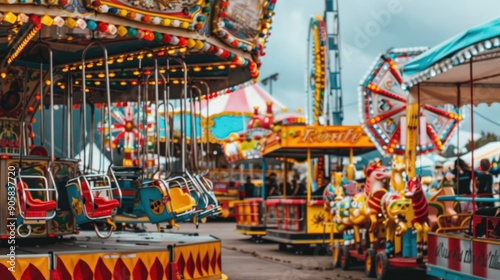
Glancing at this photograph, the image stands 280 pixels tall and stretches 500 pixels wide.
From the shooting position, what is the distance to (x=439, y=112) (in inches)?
729

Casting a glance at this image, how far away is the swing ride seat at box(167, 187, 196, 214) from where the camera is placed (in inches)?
432

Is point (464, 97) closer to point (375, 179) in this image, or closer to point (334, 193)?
point (375, 179)

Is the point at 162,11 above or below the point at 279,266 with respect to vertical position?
above

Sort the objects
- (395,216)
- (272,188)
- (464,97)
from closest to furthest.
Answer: (464,97) → (395,216) → (272,188)

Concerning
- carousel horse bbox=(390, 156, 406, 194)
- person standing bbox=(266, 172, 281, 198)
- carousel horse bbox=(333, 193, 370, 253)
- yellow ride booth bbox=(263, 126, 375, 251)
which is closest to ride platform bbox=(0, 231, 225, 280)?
carousel horse bbox=(390, 156, 406, 194)

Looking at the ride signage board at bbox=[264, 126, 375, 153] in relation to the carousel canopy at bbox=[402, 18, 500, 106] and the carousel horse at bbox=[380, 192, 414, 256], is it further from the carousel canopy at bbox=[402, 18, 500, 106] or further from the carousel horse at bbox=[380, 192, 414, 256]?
the carousel canopy at bbox=[402, 18, 500, 106]

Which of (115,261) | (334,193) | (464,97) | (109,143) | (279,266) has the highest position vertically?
(464,97)

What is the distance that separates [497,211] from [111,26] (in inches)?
205

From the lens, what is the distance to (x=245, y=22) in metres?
11.9

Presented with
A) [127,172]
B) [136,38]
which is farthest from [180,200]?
[136,38]

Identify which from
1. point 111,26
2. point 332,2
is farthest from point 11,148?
point 332,2

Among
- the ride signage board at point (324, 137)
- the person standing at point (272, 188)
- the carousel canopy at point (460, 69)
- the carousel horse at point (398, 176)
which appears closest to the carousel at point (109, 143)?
the carousel canopy at point (460, 69)

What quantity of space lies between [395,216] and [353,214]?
184 cm

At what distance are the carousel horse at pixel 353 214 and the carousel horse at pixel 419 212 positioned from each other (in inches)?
A: 83.7
